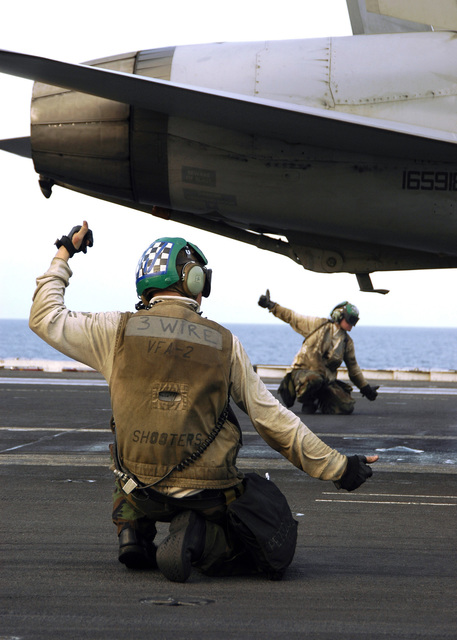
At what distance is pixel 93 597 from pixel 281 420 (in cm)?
130

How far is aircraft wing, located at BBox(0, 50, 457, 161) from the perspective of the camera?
6629 millimetres

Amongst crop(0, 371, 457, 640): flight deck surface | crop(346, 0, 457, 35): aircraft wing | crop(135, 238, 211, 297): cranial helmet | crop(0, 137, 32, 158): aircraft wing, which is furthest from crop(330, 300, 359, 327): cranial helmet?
crop(135, 238, 211, 297): cranial helmet

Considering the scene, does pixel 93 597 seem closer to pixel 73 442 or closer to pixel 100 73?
pixel 100 73

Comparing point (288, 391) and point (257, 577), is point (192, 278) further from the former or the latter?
point (288, 391)

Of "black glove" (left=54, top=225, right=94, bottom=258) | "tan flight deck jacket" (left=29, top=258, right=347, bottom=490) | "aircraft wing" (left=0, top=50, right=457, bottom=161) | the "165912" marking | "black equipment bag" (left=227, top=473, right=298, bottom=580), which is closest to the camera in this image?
"black equipment bag" (left=227, top=473, right=298, bottom=580)

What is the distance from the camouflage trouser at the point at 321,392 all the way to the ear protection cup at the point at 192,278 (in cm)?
939

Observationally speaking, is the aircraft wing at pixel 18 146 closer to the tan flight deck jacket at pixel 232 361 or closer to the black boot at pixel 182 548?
the tan flight deck jacket at pixel 232 361

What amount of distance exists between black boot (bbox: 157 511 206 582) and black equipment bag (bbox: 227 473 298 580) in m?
0.19

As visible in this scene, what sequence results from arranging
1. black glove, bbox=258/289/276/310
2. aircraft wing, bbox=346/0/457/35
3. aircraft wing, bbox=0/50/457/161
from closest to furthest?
aircraft wing, bbox=0/50/457/161
aircraft wing, bbox=346/0/457/35
black glove, bbox=258/289/276/310

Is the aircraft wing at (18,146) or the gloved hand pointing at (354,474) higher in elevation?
the aircraft wing at (18,146)

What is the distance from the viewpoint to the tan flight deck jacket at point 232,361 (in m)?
4.31

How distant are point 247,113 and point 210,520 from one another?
12.2 ft

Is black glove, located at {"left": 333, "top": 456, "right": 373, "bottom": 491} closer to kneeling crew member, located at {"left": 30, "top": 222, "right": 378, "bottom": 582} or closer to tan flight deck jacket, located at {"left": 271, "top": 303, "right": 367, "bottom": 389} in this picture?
kneeling crew member, located at {"left": 30, "top": 222, "right": 378, "bottom": 582}

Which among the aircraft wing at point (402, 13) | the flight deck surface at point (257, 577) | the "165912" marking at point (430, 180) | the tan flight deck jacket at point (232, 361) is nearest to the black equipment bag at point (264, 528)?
the flight deck surface at point (257, 577)
